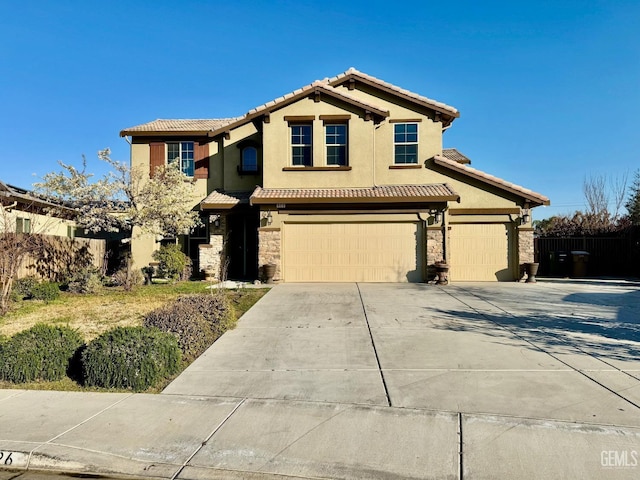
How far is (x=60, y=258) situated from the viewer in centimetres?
1456

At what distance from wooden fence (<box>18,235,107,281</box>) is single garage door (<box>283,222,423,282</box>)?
7.20 m

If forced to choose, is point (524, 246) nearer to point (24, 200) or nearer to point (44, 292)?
point (44, 292)

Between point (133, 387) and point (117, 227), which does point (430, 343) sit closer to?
point (133, 387)

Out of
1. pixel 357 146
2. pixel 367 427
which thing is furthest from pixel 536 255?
pixel 367 427

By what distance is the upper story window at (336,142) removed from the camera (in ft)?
51.2

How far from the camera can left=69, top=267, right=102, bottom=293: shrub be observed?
12.2m

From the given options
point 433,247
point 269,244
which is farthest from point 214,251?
point 433,247

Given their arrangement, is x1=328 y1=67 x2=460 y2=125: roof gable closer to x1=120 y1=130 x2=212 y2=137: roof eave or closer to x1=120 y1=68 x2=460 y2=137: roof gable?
x1=120 y1=68 x2=460 y2=137: roof gable

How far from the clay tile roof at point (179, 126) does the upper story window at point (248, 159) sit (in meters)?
1.72

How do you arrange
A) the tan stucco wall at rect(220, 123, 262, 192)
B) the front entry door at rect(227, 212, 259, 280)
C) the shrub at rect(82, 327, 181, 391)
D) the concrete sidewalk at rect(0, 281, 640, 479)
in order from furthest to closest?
1. the tan stucco wall at rect(220, 123, 262, 192)
2. the front entry door at rect(227, 212, 259, 280)
3. the shrub at rect(82, 327, 181, 391)
4. the concrete sidewalk at rect(0, 281, 640, 479)

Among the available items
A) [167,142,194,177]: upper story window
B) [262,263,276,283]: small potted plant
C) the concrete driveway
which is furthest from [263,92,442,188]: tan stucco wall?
the concrete driveway

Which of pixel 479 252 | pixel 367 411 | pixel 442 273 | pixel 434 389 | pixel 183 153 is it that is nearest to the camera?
pixel 367 411

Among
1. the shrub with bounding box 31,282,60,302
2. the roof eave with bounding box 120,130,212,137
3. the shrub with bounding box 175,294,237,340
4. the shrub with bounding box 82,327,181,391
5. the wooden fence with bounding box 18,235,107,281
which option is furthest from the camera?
the roof eave with bounding box 120,130,212,137

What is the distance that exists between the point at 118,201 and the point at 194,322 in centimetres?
897
